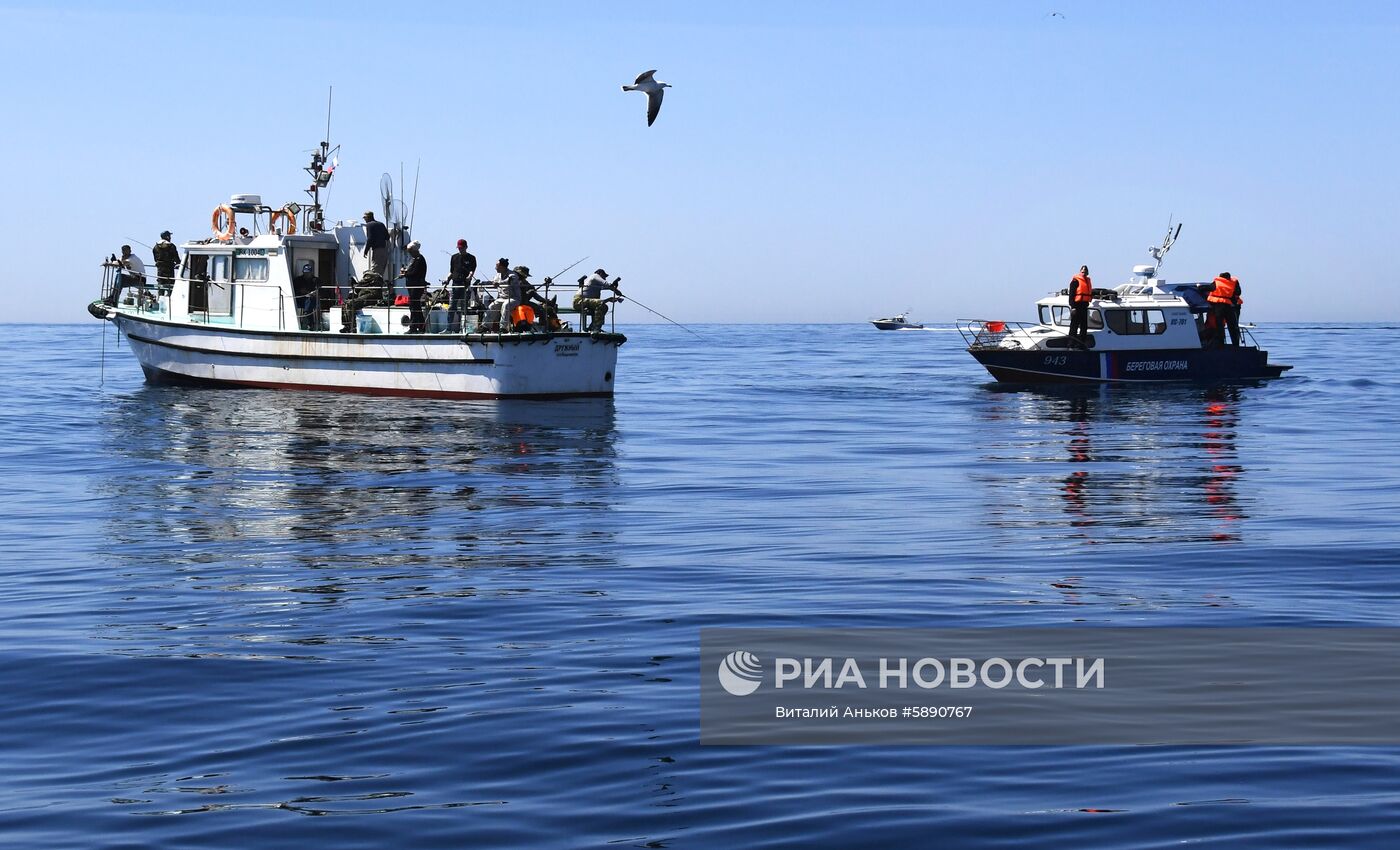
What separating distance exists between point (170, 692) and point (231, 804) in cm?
211

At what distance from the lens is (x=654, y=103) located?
2475 centimetres

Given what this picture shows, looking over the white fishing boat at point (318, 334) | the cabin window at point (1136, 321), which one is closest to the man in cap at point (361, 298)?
the white fishing boat at point (318, 334)

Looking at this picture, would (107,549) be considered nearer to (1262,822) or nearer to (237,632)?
(237,632)

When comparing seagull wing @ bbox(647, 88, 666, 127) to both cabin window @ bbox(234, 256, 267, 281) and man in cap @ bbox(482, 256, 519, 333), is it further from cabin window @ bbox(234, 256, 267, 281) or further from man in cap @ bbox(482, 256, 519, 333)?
cabin window @ bbox(234, 256, 267, 281)

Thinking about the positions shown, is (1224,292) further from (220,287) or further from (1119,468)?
(220,287)

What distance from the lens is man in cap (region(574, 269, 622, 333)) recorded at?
105 feet

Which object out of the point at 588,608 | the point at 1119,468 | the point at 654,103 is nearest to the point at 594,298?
the point at 654,103

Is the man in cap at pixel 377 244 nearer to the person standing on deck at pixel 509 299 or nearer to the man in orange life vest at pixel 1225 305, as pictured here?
the person standing on deck at pixel 509 299

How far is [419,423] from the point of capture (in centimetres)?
2692

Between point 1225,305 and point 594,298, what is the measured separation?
1844cm

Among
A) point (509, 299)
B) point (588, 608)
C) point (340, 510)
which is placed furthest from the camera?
point (509, 299)

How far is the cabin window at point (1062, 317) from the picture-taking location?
127 ft

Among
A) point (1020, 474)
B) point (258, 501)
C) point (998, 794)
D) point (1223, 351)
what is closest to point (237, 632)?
point (998, 794)

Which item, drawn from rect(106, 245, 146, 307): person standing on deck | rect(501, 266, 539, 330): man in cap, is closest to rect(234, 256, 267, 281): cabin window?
rect(106, 245, 146, 307): person standing on deck
